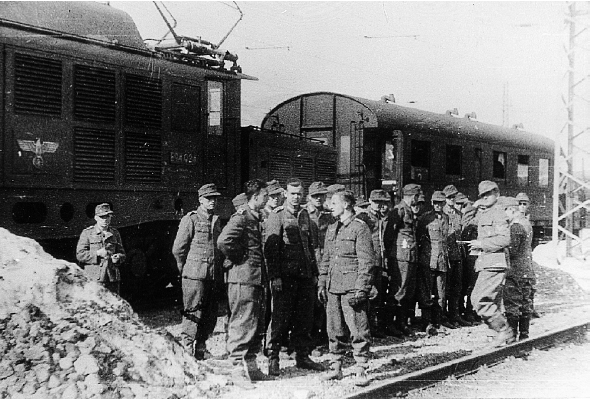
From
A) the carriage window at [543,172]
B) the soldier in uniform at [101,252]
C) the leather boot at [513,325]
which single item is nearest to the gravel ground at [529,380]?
the leather boot at [513,325]

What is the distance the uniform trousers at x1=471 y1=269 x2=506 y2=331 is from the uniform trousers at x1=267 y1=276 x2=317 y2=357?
2.11 metres

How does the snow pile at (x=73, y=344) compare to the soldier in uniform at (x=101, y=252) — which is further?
the soldier in uniform at (x=101, y=252)

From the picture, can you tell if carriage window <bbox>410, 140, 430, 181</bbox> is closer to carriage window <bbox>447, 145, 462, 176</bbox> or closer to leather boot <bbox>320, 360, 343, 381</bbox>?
carriage window <bbox>447, 145, 462, 176</bbox>

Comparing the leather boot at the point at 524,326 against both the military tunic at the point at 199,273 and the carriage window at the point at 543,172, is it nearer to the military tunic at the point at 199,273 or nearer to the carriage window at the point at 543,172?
the military tunic at the point at 199,273

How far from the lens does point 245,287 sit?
6.04m

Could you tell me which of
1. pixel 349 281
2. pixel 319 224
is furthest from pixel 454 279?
pixel 349 281

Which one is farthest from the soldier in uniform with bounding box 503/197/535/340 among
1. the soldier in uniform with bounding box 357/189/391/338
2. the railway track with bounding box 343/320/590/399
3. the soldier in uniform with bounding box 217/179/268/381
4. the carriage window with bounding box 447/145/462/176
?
the carriage window with bounding box 447/145/462/176

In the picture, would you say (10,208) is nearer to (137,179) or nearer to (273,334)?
(137,179)

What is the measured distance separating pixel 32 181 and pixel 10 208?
0.41 metres

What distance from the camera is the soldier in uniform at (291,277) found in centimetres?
638

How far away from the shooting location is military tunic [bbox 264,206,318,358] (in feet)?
21.0

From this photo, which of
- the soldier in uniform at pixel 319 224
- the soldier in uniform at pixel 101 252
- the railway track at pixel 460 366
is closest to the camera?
the railway track at pixel 460 366

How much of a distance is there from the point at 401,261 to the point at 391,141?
583 cm

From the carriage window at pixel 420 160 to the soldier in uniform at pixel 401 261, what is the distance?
222 inches
